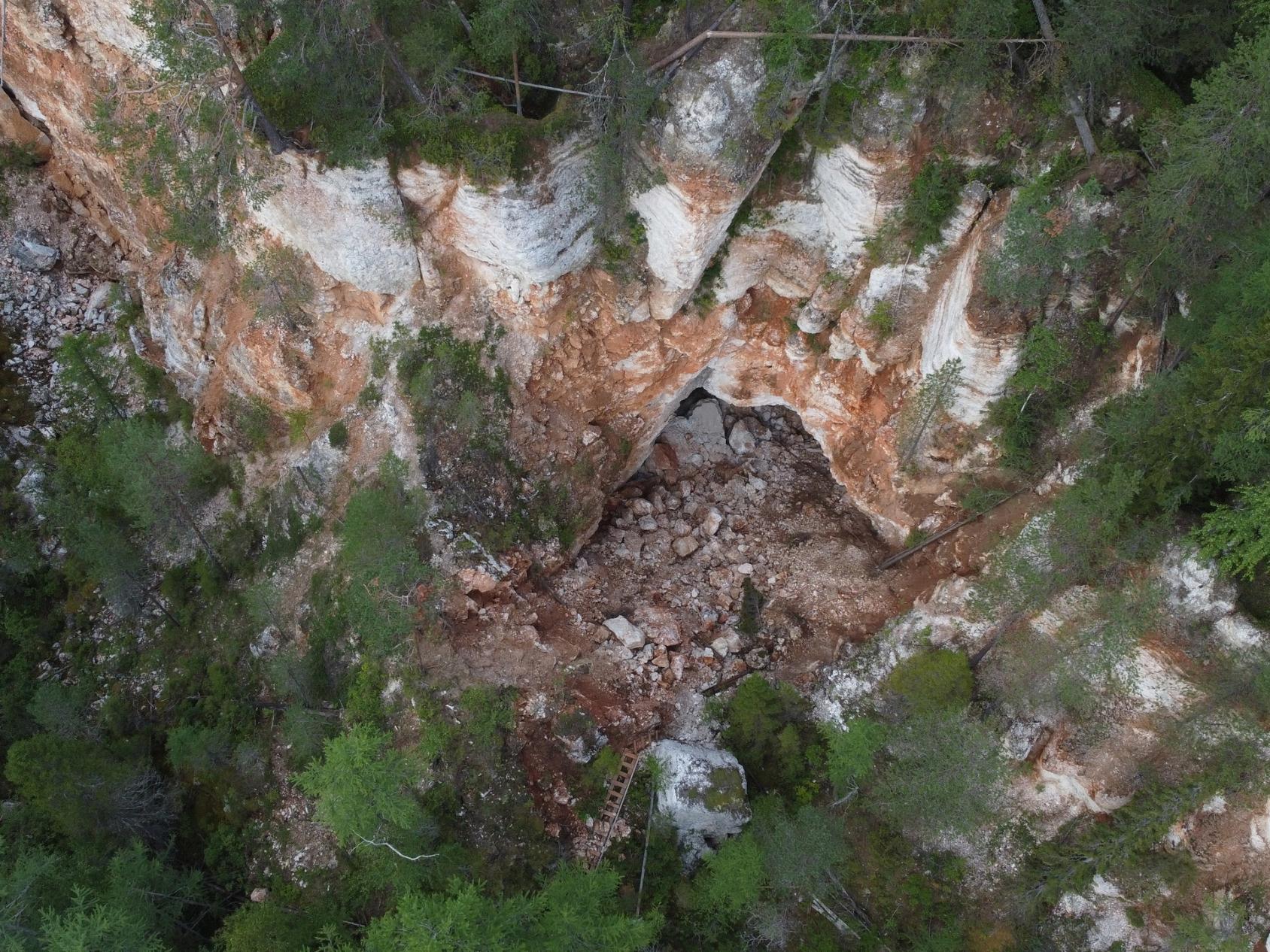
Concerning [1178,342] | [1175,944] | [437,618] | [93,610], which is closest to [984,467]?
[1178,342]

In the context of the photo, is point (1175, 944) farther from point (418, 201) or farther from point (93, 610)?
point (93, 610)

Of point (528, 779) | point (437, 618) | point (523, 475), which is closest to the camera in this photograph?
point (528, 779)

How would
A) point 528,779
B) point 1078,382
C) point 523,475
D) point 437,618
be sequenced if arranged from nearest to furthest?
1. point 1078,382
2. point 528,779
3. point 437,618
4. point 523,475

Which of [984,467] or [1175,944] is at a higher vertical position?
[984,467]

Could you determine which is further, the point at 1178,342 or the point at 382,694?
the point at 382,694

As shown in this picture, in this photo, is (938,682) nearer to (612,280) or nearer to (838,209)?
(838,209)

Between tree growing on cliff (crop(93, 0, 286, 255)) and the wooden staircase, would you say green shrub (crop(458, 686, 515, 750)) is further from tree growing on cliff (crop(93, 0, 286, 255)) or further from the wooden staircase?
tree growing on cliff (crop(93, 0, 286, 255))

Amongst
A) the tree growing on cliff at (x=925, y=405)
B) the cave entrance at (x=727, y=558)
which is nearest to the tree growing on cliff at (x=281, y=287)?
the cave entrance at (x=727, y=558)

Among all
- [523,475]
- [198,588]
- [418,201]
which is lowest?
[198,588]
